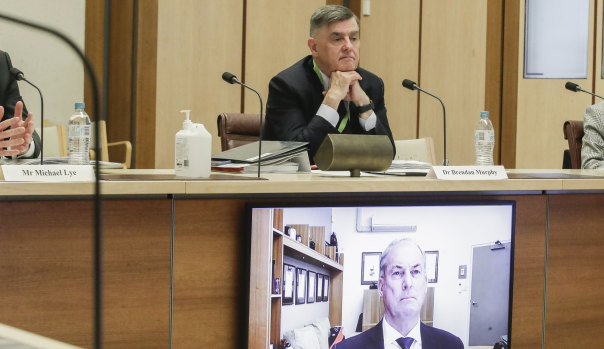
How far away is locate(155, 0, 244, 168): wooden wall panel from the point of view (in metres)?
4.95

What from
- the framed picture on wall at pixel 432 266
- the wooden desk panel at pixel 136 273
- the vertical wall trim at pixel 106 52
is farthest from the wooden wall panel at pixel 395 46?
the wooden desk panel at pixel 136 273

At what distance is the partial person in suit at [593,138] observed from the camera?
340 centimetres

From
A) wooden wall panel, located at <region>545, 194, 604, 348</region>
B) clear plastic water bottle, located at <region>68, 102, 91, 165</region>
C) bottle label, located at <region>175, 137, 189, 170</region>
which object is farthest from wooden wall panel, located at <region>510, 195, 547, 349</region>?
clear plastic water bottle, located at <region>68, 102, 91, 165</region>

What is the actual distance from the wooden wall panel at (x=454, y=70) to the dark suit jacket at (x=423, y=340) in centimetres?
405

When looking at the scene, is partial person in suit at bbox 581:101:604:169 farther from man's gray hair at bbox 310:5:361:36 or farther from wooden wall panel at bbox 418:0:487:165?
wooden wall panel at bbox 418:0:487:165

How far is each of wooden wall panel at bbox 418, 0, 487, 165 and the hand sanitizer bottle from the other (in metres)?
4.18

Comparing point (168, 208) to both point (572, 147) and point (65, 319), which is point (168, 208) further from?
point (572, 147)

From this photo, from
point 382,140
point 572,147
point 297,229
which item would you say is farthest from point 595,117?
point 297,229

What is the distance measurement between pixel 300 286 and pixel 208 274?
0.21m

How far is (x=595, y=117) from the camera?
11.3ft

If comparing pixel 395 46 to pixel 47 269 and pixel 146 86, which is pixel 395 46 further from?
pixel 47 269

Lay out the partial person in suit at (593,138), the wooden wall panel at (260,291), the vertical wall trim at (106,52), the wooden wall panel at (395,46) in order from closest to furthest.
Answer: the wooden wall panel at (260,291) < the partial person in suit at (593,138) < the vertical wall trim at (106,52) < the wooden wall panel at (395,46)

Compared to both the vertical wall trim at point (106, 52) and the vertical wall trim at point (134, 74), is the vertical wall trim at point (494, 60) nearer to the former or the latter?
the vertical wall trim at point (134, 74)

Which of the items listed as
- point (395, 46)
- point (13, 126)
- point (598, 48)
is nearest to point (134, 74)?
point (395, 46)
